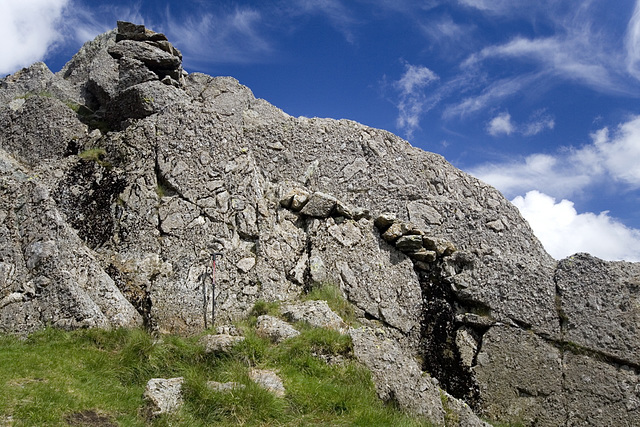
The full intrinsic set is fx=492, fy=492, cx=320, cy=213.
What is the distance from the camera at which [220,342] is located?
1071 centimetres

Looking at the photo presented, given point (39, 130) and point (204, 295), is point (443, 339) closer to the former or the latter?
point (204, 295)

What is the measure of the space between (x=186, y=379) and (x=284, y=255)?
18.4 ft

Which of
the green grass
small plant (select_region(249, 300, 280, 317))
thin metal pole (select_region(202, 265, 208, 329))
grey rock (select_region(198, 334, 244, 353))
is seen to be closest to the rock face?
thin metal pole (select_region(202, 265, 208, 329))

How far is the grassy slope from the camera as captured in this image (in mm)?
8906

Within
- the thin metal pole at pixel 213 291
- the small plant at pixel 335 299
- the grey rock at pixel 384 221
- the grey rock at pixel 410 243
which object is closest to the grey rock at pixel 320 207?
the grey rock at pixel 384 221

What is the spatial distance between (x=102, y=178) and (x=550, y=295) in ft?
43.9

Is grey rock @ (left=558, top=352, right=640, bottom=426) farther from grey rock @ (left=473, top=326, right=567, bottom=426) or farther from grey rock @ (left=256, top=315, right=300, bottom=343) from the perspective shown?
grey rock @ (left=256, top=315, right=300, bottom=343)

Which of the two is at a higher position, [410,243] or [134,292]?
[410,243]

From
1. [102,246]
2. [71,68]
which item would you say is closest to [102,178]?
[102,246]

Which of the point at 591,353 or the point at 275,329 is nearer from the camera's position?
the point at 275,329

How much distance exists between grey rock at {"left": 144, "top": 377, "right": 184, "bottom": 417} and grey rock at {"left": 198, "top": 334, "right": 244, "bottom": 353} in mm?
1084

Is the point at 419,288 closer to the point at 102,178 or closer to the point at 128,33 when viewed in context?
the point at 102,178

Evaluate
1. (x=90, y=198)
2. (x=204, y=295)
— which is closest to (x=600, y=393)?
(x=204, y=295)

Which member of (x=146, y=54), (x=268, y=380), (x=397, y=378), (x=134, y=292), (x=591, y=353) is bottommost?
A: (x=268, y=380)
